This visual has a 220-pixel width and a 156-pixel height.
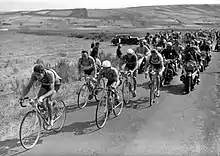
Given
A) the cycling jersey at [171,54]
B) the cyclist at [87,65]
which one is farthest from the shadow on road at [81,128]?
the cycling jersey at [171,54]

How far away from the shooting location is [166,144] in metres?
6.95

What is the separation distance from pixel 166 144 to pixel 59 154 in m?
2.55

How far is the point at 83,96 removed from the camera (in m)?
9.82

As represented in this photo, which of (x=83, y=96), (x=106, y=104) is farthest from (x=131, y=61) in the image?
(x=106, y=104)

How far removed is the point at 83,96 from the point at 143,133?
2948 mm

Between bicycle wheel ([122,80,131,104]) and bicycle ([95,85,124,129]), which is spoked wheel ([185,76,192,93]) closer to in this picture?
bicycle wheel ([122,80,131,104])

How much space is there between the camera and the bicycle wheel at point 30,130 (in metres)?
6.56

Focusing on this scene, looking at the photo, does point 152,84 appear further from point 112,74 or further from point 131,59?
point 112,74

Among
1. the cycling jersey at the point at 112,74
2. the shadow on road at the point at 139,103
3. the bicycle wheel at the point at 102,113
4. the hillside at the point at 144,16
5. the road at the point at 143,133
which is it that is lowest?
the road at the point at 143,133

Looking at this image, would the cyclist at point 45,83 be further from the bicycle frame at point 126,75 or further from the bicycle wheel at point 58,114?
the bicycle frame at point 126,75

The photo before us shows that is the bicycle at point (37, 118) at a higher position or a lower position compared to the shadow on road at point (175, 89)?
higher

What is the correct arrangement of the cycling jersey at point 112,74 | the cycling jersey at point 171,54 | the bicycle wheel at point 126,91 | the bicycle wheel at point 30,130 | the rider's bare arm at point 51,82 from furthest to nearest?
the cycling jersey at point 171,54 → the bicycle wheel at point 126,91 → the cycling jersey at point 112,74 → the rider's bare arm at point 51,82 → the bicycle wheel at point 30,130

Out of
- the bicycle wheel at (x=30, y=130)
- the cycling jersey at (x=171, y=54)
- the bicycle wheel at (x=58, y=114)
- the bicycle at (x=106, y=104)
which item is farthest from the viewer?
the cycling jersey at (x=171, y=54)

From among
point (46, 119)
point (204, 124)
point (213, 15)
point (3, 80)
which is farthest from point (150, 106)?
point (213, 15)
